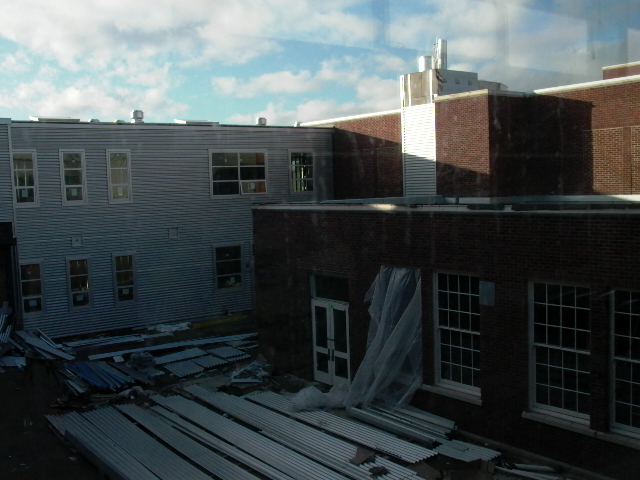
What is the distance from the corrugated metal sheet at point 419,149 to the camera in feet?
65.0

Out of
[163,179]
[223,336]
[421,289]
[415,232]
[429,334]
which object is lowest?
[223,336]

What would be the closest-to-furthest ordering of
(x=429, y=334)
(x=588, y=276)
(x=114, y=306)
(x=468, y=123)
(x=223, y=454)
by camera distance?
1. (x=588, y=276)
2. (x=223, y=454)
3. (x=429, y=334)
4. (x=114, y=306)
5. (x=468, y=123)

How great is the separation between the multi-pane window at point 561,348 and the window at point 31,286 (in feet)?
42.3

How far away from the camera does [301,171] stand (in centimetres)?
2114

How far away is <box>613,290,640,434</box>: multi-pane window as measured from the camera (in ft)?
23.5

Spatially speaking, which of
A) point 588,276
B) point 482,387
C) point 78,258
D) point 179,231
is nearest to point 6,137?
point 78,258

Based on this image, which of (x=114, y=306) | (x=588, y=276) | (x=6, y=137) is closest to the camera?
(x=588, y=276)

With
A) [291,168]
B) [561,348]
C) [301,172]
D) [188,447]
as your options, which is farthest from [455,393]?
[301,172]

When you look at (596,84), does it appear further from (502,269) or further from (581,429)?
(581,429)

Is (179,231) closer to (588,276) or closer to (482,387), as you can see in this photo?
(482,387)

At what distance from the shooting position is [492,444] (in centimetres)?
847

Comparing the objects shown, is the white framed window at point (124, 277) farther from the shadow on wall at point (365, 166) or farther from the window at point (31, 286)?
the shadow on wall at point (365, 166)

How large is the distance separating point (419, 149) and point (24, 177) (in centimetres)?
1122

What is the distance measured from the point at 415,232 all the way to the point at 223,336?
8090 millimetres
